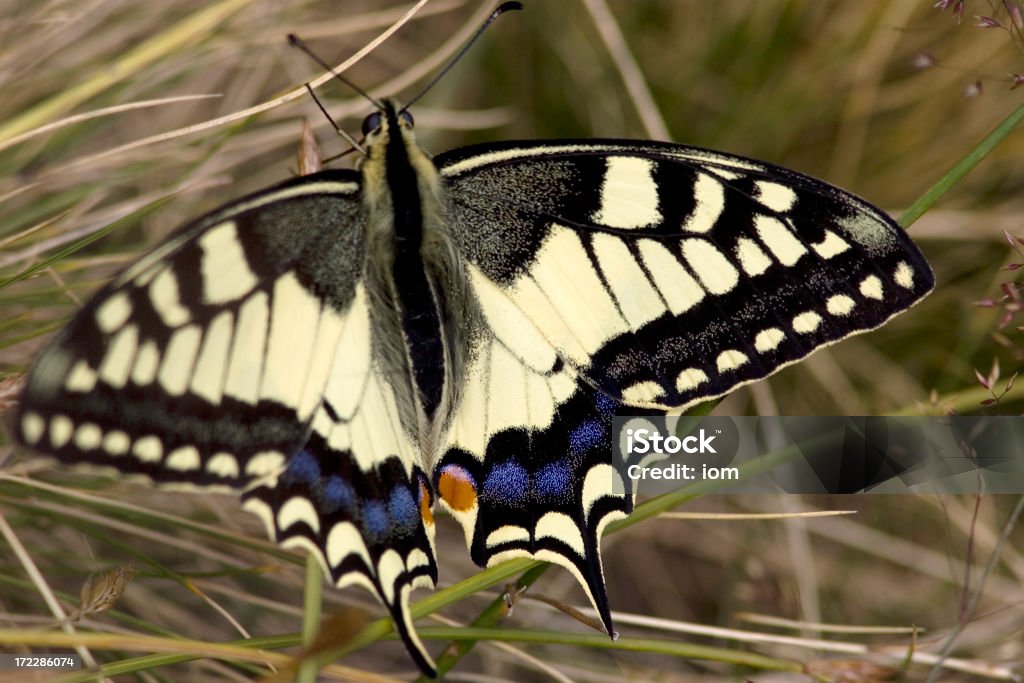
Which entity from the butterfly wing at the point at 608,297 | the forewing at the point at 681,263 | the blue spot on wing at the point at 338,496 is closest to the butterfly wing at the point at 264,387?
the blue spot on wing at the point at 338,496

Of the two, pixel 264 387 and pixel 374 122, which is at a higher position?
pixel 374 122

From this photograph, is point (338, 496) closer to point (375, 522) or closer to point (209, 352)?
point (375, 522)

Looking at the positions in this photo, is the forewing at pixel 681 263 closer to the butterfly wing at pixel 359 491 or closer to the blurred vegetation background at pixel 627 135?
the butterfly wing at pixel 359 491

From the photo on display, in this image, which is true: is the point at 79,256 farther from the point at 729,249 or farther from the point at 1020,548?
the point at 1020,548

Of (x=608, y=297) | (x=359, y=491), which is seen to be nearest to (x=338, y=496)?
(x=359, y=491)

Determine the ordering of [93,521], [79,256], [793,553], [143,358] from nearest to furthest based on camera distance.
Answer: [143,358] → [93,521] → [79,256] → [793,553]

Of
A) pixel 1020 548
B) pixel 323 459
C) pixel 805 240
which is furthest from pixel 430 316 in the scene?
pixel 1020 548
